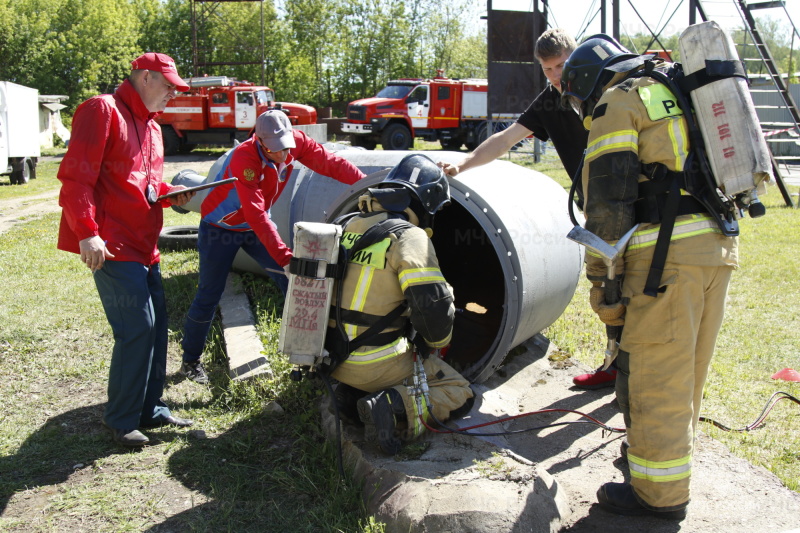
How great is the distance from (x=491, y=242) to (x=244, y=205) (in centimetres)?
158

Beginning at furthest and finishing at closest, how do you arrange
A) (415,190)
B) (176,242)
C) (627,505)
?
1. (176,242)
2. (415,190)
3. (627,505)

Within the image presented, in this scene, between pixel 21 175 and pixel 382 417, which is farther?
pixel 21 175

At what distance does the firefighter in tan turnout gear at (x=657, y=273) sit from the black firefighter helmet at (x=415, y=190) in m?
0.88

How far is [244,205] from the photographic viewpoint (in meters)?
4.31

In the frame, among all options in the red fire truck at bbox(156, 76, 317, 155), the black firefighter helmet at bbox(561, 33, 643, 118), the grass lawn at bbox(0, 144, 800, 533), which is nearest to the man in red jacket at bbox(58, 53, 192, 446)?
the grass lawn at bbox(0, 144, 800, 533)

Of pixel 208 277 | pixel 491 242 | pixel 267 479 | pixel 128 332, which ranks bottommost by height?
pixel 267 479

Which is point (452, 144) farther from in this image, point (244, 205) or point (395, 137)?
point (244, 205)

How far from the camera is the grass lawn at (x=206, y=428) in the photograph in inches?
126

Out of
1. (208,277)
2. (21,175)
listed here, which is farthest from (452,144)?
(208,277)

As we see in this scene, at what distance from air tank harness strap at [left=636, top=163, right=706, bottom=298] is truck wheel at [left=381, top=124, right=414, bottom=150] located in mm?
19201

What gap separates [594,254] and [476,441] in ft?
3.65

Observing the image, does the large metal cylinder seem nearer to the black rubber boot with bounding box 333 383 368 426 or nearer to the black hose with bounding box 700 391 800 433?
the black rubber boot with bounding box 333 383 368 426

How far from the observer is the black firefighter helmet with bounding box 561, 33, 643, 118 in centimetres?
321

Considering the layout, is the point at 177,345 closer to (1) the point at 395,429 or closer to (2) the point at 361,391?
(2) the point at 361,391
